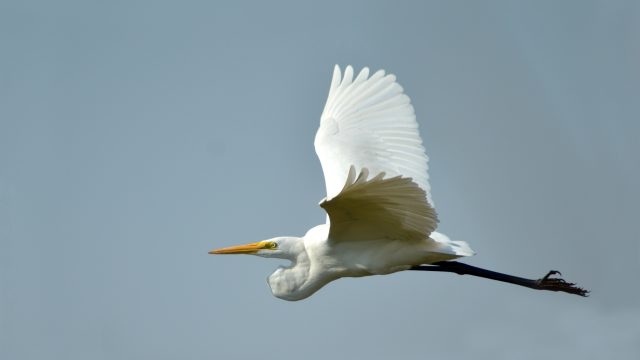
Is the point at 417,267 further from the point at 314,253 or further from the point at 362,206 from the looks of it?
the point at 362,206

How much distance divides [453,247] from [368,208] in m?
1.16

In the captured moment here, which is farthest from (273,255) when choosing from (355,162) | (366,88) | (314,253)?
(366,88)

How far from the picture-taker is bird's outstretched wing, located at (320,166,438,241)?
8.62 metres

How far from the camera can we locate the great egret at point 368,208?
9.20 m

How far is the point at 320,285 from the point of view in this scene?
1052 centimetres

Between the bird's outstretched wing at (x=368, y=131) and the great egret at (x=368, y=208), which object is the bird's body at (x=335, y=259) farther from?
the bird's outstretched wing at (x=368, y=131)

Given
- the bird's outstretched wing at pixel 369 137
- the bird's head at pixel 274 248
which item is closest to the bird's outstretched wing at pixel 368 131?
the bird's outstretched wing at pixel 369 137

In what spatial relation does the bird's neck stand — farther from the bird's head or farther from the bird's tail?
the bird's tail

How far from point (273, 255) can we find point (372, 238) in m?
1.15

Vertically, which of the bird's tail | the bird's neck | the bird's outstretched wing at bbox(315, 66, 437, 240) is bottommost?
the bird's neck

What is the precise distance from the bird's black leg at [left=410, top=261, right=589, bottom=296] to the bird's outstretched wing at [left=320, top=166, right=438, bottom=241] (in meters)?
1.58

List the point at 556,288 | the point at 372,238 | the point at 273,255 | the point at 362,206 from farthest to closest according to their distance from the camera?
1. the point at 556,288
2. the point at 273,255
3. the point at 372,238
4. the point at 362,206

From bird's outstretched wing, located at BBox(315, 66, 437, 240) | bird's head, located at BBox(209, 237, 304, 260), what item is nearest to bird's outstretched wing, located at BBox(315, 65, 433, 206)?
bird's outstretched wing, located at BBox(315, 66, 437, 240)

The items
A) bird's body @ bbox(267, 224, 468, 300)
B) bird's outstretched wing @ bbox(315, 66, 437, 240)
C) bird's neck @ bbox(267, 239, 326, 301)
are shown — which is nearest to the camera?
bird's body @ bbox(267, 224, 468, 300)
